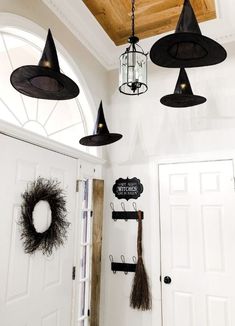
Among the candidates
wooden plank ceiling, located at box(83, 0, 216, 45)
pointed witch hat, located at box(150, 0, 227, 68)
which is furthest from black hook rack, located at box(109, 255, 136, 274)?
wooden plank ceiling, located at box(83, 0, 216, 45)

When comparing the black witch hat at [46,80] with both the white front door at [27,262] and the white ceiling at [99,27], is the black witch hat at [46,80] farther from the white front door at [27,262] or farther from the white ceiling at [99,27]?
the white ceiling at [99,27]

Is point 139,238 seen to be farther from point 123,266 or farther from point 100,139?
point 100,139

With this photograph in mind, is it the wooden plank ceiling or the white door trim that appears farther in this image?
the wooden plank ceiling

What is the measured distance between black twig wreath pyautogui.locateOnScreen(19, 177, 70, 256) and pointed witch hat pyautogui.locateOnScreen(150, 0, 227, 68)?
4.21ft

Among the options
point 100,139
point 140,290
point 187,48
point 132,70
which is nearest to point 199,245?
point 140,290

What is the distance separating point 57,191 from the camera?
2.21 metres

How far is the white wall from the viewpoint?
2586 mm

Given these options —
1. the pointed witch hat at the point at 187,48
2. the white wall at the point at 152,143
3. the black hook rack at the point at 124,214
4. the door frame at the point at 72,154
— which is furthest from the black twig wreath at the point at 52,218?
the pointed witch hat at the point at 187,48

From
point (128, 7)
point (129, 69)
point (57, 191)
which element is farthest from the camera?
point (128, 7)

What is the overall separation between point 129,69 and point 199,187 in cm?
144

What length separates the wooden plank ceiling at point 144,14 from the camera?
2.41 m

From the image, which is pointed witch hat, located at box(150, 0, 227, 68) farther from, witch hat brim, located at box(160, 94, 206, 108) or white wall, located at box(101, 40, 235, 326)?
white wall, located at box(101, 40, 235, 326)

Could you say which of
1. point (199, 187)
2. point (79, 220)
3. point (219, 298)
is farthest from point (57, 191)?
point (219, 298)

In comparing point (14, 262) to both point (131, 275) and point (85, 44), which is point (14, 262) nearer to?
A: point (131, 275)
